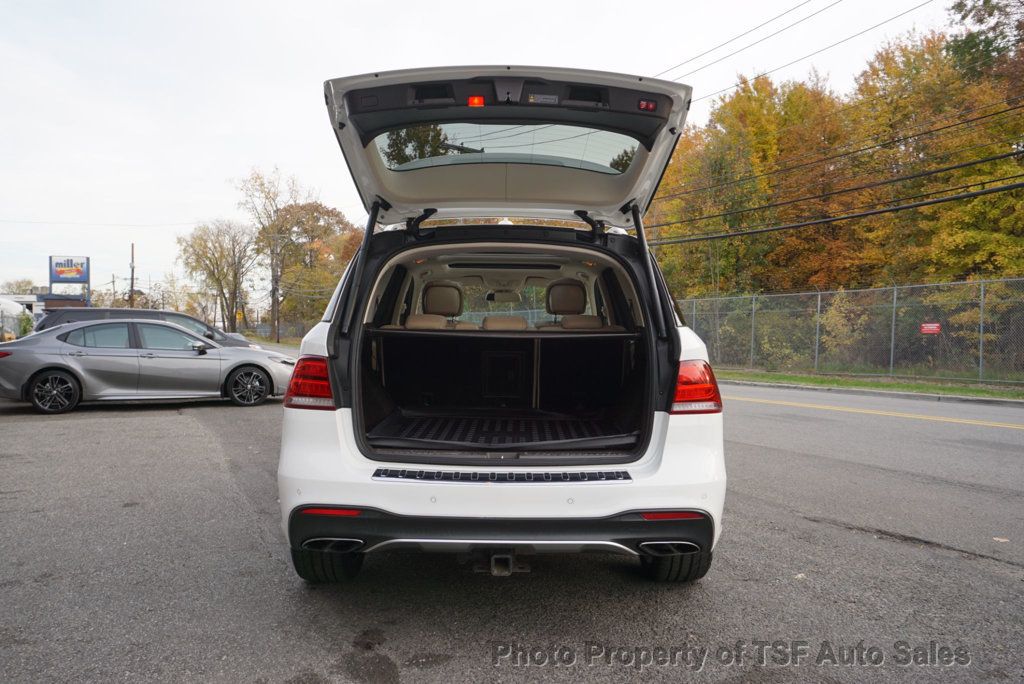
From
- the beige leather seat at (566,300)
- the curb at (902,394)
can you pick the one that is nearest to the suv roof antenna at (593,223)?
the beige leather seat at (566,300)

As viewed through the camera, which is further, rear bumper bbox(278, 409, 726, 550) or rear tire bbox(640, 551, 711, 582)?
rear tire bbox(640, 551, 711, 582)

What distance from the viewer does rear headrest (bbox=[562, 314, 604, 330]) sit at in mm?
4043

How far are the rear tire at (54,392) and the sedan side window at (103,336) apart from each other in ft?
1.73

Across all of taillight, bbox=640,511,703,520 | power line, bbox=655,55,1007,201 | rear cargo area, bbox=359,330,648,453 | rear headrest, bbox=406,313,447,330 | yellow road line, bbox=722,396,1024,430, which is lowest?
yellow road line, bbox=722,396,1024,430

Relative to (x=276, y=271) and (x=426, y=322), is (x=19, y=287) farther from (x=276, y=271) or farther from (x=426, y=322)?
(x=426, y=322)

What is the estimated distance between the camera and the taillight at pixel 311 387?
2709 mm

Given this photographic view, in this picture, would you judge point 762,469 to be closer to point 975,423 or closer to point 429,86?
point 429,86

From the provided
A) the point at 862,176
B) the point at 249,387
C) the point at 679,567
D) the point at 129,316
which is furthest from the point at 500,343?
the point at 862,176

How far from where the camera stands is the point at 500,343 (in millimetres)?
4328

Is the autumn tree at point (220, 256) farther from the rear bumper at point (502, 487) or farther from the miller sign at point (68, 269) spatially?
the rear bumper at point (502, 487)

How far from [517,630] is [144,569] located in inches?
81.8

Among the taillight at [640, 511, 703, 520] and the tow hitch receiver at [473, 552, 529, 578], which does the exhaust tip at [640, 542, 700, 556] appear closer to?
the taillight at [640, 511, 703, 520]

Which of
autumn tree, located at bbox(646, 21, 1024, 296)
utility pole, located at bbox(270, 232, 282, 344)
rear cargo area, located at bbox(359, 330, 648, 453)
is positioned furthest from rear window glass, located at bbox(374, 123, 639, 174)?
utility pole, located at bbox(270, 232, 282, 344)

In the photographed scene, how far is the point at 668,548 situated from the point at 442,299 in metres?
2.57
